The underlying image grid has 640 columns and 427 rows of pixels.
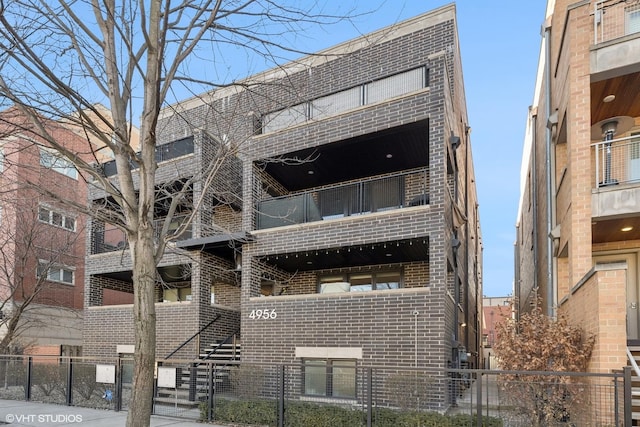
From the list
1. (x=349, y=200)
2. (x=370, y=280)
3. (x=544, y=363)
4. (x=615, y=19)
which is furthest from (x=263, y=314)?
(x=615, y=19)

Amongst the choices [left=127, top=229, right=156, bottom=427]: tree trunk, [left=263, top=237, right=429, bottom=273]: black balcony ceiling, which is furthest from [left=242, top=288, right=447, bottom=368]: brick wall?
[left=127, top=229, right=156, bottom=427]: tree trunk

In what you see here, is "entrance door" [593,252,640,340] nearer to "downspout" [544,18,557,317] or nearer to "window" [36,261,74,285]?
"downspout" [544,18,557,317]

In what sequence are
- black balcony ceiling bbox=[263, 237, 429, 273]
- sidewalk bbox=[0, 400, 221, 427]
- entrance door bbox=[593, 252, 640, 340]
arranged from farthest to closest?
black balcony ceiling bbox=[263, 237, 429, 273] < entrance door bbox=[593, 252, 640, 340] < sidewalk bbox=[0, 400, 221, 427]

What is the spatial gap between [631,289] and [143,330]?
442 inches

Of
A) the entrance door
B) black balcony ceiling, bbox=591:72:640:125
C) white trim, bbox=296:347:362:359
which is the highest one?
black balcony ceiling, bbox=591:72:640:125

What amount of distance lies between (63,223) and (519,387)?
21491mm

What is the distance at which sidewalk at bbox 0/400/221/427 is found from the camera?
9.09 m

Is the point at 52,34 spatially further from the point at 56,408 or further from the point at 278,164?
the point at 56,408

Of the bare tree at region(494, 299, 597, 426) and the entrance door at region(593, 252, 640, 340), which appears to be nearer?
the bare tree at region(494, 299, 597, 426)

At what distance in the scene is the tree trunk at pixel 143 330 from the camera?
183 inches

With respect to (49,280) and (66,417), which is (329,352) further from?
(49,280)

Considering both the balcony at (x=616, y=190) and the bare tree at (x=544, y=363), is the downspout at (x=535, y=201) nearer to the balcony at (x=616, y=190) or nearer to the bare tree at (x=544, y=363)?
the balcony at (x=616, y=190)

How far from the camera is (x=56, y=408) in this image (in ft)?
35.8

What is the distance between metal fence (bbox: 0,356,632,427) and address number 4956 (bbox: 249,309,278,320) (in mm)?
1597
